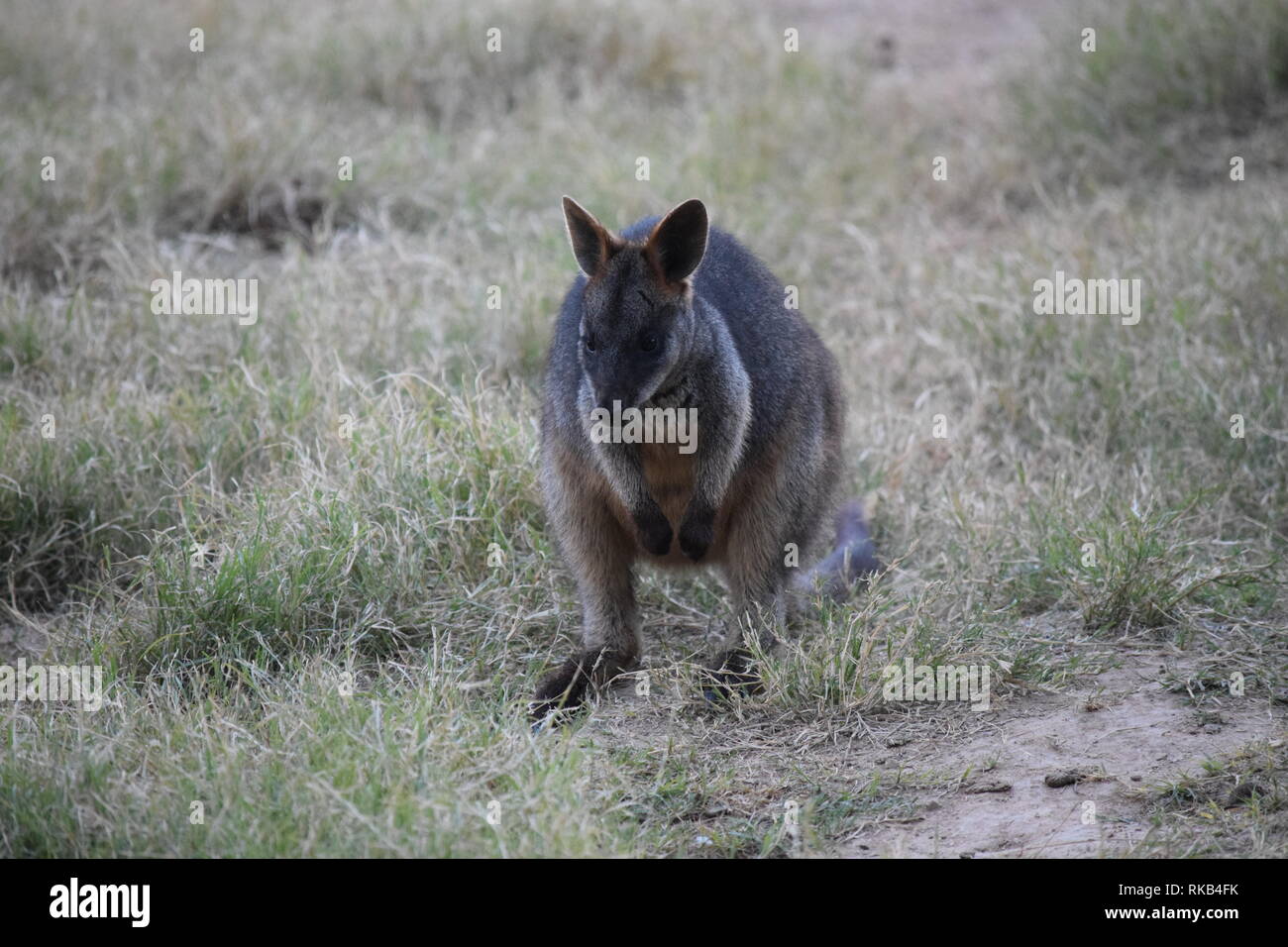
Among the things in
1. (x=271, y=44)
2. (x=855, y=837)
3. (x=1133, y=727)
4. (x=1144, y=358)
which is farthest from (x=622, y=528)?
A: (x=271, y=44)

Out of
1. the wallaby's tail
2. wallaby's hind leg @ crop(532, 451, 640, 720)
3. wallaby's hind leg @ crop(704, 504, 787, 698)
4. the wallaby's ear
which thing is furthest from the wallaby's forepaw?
the wallaby's ear

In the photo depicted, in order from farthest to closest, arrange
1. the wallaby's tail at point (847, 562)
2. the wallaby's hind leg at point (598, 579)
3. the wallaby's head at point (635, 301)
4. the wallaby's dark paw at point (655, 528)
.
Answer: the wallaby's tail at point (847, 562) < the wallaby's hind leg at point (598, 579) < the wallaby's dark paw at point (655, 528) < the wallaby's head at point (635, 301)

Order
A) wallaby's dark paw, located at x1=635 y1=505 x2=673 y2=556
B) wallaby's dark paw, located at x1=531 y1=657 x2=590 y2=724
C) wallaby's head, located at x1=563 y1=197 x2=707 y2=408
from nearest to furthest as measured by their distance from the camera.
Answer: wallaby's head, located at x1=563 y1=197 x2=707 y2=408, wallaby's dark paw, located at x1=531 y1=657 x2=590 y2=724, wallaby's dark paw, located at x1=635 y1=505 x2=673 y2=556

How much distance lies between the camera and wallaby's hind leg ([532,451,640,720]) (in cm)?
423

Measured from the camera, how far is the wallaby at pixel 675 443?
3.93 m

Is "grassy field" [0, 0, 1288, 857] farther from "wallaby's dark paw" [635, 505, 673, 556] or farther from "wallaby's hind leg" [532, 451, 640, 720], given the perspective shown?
"wallaby's dark paw" [635, 505, 673, 556]

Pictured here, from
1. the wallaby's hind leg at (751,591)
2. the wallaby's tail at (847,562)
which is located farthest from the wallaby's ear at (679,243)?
the wallaby's tail at (847,562)

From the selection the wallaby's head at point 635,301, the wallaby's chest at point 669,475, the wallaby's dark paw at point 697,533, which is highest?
the wallaby's head at point 635,301

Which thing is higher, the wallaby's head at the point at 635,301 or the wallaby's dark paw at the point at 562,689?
the wallaby's head at the point at 635,301

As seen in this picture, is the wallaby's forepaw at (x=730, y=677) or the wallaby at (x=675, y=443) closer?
the wallaby at (x=675, y=443)

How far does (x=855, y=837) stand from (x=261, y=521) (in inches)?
82.4

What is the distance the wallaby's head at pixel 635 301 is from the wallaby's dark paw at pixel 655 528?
14.7 inches

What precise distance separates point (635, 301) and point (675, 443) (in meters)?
0.46

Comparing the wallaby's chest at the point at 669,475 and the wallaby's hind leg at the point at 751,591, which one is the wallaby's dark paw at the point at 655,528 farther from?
the wallaby's hind leg at the point at 751,591
